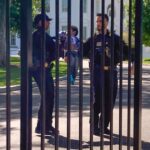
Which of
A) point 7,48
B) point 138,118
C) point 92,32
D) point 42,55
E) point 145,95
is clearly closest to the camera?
point 7,48

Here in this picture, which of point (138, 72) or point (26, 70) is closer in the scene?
point (26, 70)

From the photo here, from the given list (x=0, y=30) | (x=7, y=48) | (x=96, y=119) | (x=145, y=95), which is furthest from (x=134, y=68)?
(x=0, y=30)

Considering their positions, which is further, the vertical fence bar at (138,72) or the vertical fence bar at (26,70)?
the vertical fence bar at (138,72)

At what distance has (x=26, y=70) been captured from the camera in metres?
3.42

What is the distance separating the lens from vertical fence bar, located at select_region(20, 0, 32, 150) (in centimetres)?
339

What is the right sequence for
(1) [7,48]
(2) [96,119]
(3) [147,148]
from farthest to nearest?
(3) [147,148] < (2) [96,119] < (1) [7,48]

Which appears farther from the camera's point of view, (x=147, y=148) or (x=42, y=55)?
(x=147, y=148)

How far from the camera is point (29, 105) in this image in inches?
136

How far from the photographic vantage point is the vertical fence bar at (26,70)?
3393mm

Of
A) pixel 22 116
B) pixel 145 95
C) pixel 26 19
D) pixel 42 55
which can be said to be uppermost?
pixel 26 19

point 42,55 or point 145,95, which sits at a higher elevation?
point 42,55

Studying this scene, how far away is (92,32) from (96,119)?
303cm

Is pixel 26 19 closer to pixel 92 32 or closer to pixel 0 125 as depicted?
pixel 92 32

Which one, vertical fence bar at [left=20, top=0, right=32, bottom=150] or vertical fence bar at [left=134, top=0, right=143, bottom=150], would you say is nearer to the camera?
vertical fence bar at [left=20, top=0, right=32, bottom=150]
